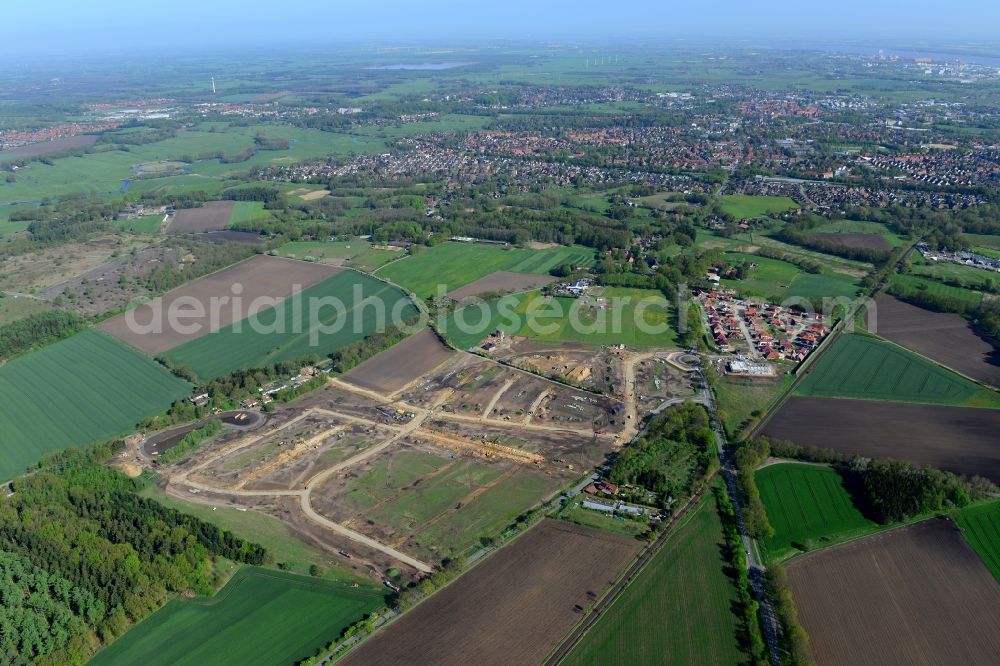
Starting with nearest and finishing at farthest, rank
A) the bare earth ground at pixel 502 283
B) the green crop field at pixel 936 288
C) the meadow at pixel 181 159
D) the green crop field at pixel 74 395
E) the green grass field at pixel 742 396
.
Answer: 1. the green grass field at pixel 742 396
2. the green crop field at pixel 74 395
3. the green crop field at pixel 936 288
4. the bare earth ground at pixel 502 283
5. the meadow at pixel 181 159

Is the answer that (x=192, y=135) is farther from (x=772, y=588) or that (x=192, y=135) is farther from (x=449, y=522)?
(x=772, y=588)

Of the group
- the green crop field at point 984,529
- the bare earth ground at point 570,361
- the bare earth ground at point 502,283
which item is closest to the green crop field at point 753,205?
the bare earth ground at point 502,283

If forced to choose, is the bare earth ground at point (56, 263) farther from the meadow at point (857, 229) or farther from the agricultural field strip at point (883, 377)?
the meadow at point (857, 229)

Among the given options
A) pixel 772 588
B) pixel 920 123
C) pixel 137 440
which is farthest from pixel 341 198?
pixel 920 123

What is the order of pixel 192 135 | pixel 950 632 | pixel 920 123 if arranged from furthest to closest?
pixel 192 135 < pixel 920 123 < pixel 950 632

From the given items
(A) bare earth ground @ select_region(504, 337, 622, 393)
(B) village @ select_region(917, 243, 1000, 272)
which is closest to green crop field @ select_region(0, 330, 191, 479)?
(A) bare earth ground @ select_region(504, 337, 622, 393)

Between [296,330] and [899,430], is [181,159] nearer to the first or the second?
[296,330]

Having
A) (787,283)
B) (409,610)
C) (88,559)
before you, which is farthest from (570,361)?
(88,559)

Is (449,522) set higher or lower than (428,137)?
lower
